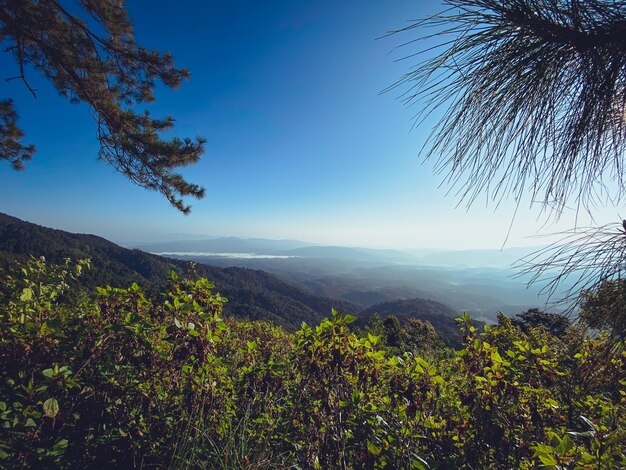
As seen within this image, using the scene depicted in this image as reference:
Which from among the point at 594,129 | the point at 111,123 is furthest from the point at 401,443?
the point at 111,123

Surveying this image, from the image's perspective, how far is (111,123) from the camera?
14.7 ft

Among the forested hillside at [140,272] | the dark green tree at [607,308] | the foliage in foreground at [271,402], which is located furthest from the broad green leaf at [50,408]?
the forested hillside at [140,272]

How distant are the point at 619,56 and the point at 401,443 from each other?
6.51ft

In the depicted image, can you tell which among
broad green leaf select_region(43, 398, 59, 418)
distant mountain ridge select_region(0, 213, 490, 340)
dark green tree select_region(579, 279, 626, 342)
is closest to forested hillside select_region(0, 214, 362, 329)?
distant mountain ridge select_region(0, 213, 490, 340)

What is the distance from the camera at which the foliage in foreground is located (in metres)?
1.45

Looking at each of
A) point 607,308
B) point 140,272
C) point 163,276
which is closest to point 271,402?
point 607,308

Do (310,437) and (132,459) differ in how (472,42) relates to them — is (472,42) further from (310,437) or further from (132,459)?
(132,459)

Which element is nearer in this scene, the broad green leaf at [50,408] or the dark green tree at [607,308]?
the dark green tree at [607,308]

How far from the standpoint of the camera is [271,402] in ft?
5.62

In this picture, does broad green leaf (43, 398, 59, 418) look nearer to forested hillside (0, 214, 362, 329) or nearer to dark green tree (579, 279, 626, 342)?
dark green tree (579, 279, 626, 342)

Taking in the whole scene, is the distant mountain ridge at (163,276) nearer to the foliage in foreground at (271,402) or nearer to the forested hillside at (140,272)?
the forested hillside at (140,272)

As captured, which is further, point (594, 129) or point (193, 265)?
point (193, 265)

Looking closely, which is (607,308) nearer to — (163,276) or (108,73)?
(108,73)

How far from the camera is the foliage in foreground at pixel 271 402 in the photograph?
145 cm
